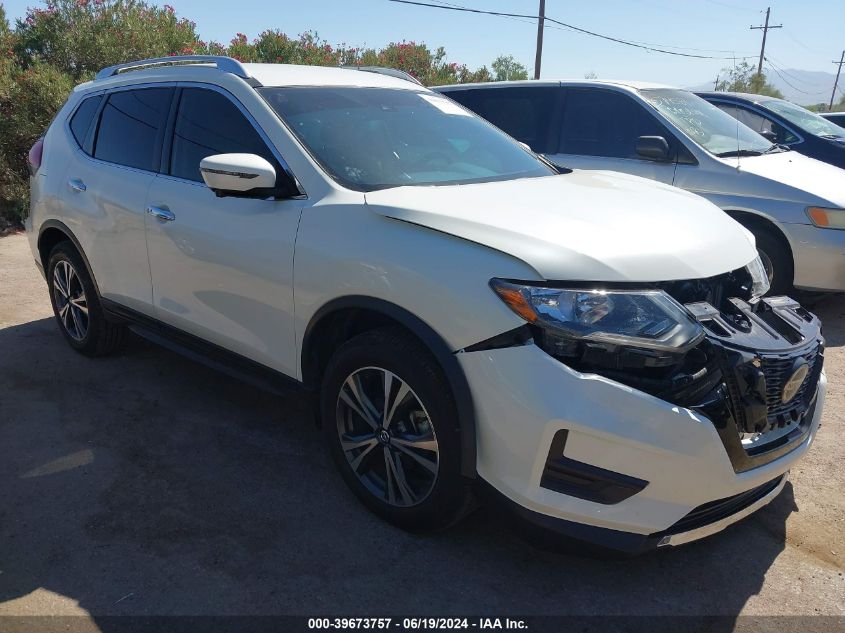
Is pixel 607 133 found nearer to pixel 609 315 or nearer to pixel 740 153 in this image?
pixel 740 153

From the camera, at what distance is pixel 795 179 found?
563cm

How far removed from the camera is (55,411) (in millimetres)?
4082

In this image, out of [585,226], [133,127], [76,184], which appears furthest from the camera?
[76,184]

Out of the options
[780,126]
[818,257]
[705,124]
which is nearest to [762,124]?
[780,126]

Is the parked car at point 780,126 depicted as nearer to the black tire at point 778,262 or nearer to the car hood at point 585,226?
the black tire at point 778,262

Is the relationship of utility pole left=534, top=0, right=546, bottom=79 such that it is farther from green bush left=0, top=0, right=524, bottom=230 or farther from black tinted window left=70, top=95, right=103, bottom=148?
black tinted window left=70, top=95, right=103, bottom=148

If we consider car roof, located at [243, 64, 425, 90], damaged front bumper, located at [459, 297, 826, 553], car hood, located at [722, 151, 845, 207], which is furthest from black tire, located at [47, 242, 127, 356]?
car hood, located at [722, 151, 845, 207]

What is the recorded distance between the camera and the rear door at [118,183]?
3932mm

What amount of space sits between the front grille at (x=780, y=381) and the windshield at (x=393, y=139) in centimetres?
154

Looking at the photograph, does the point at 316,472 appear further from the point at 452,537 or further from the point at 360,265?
the point at 360,265

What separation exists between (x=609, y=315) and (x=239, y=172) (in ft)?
5.38

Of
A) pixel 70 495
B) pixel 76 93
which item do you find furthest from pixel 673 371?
pixel 76 93

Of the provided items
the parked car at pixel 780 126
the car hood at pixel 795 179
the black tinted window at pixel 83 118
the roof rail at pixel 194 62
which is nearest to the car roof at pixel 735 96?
the parked car at pixel 780 126

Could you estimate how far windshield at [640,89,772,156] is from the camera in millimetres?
6051
